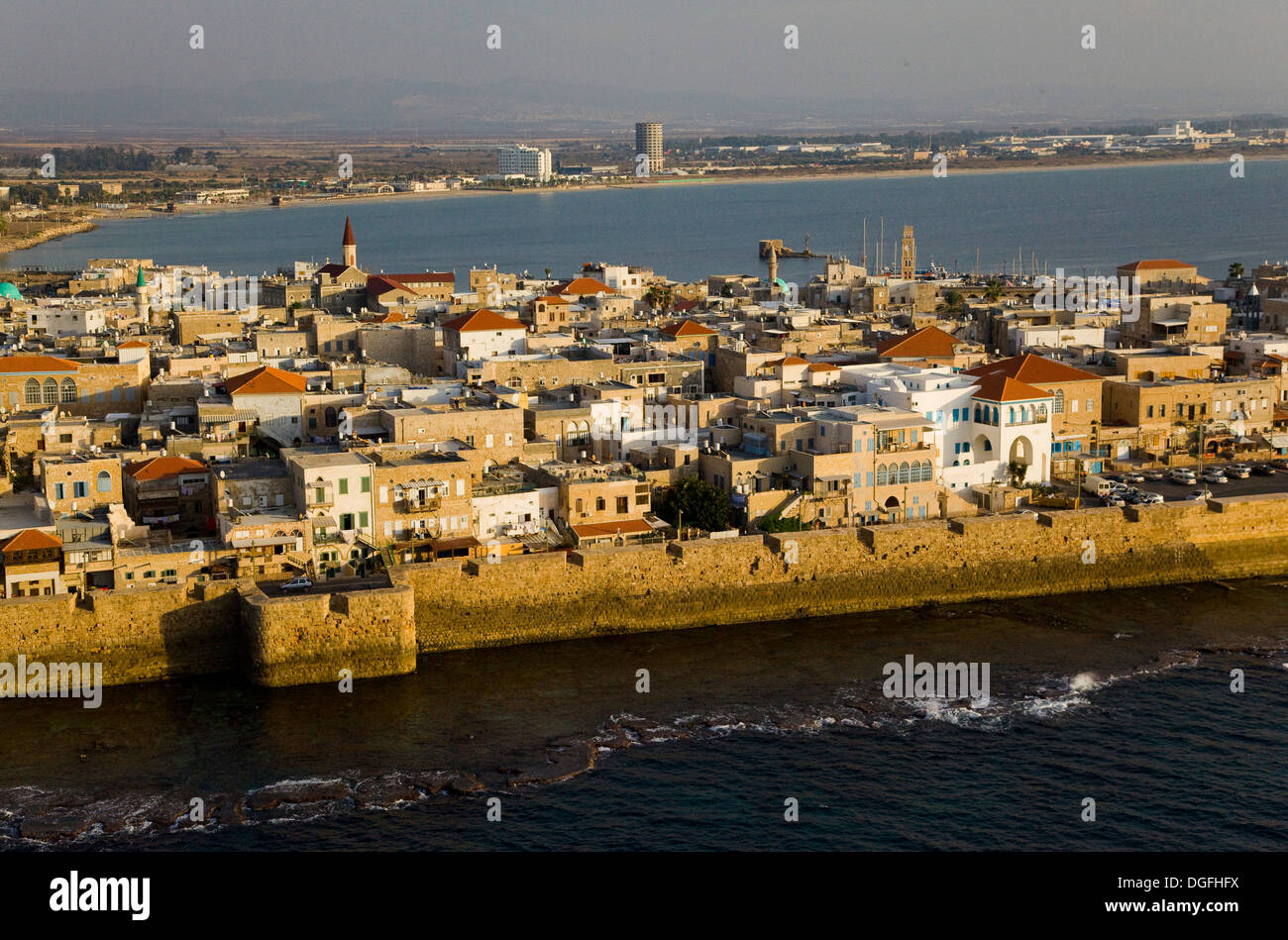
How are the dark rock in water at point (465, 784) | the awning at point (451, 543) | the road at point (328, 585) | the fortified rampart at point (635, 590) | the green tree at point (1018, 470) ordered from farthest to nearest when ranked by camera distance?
the green tree at point (1018, 470) → the awning at point (451, 543) → the road at point (328, 585) → the fortified rampart at point (635, 590) → the dark rock in water at point (465, 784)

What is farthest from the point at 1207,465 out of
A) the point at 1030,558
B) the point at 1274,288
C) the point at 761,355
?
the point at 1274,288

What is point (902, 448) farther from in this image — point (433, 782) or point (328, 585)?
point (433, 782)

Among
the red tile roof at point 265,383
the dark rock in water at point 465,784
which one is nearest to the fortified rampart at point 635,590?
the dark rock in water at point 465,784

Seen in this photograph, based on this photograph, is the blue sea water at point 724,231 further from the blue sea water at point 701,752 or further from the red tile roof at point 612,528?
the blue sea water at point 701,752

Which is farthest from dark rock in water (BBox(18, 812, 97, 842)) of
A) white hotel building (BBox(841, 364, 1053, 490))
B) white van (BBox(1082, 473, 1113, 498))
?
white van (BBox(1082, 473, 1113, 498))

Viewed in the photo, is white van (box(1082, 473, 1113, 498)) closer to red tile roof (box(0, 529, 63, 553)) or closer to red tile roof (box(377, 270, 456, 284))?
red tile roof (box(0, 529, 63, 553))

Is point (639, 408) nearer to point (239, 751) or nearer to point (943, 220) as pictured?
point (239, 751)

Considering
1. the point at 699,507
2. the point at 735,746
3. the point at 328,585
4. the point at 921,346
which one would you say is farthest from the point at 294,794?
the point at 921,346
